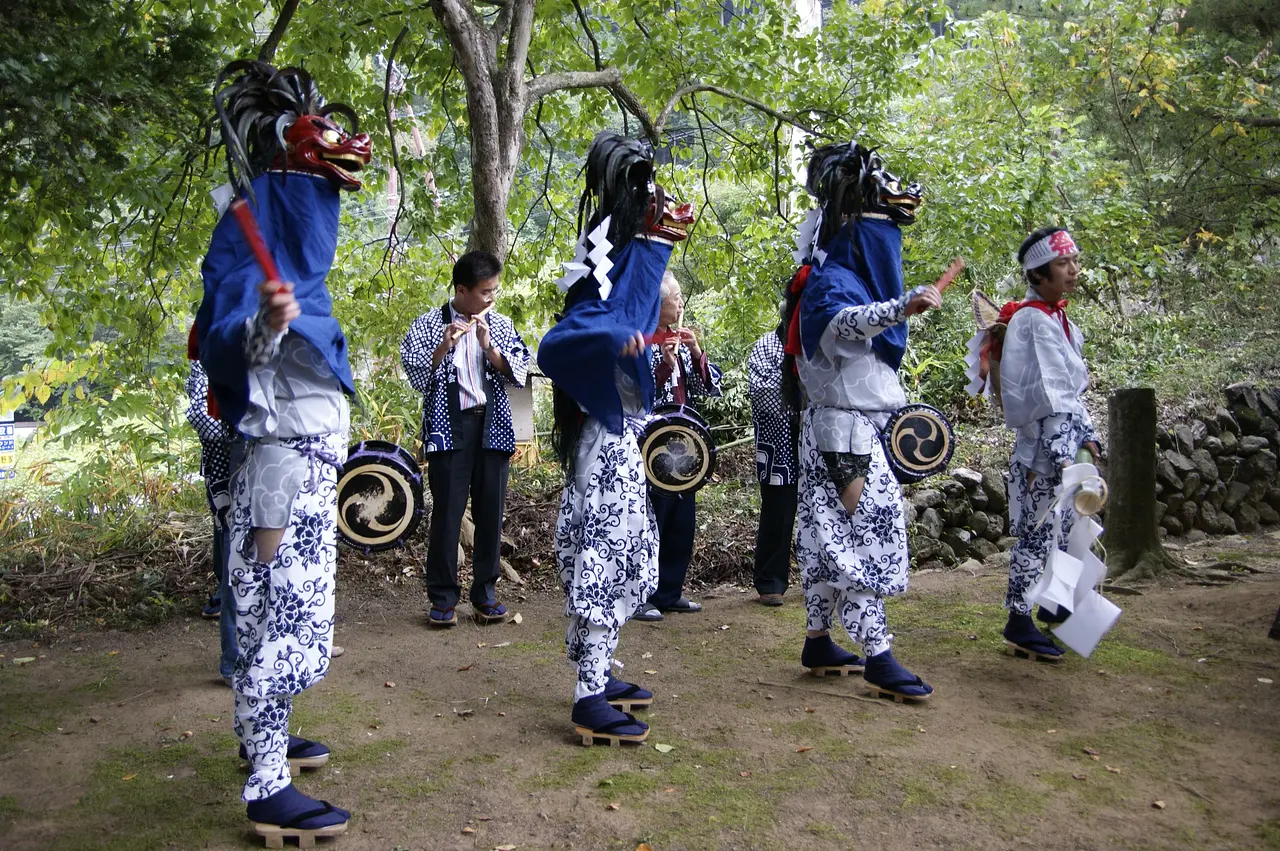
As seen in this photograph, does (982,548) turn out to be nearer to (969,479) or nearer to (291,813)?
(969,479)

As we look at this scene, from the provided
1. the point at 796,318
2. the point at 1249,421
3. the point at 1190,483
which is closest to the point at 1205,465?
the point at 1190,483

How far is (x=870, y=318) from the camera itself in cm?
359

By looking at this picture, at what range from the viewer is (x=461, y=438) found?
5.23m

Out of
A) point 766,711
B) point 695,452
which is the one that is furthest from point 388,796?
point 695,452

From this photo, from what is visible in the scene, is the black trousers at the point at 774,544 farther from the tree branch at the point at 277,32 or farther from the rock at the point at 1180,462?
the rock at the point at 1180,462

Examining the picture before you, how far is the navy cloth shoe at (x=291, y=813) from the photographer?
109 inches

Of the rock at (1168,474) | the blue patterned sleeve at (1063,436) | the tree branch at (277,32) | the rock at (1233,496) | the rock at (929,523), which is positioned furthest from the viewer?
the rock at (1233,496)

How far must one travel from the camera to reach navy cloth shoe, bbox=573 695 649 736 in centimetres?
349

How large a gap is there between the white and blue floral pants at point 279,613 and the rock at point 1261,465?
8.23 m

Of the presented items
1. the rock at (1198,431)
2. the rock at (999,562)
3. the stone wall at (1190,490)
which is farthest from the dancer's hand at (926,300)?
the rock at (1198,431)

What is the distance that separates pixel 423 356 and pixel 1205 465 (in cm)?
656

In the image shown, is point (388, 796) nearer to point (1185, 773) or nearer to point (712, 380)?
point (1185, 773)

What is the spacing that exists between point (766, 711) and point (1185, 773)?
141 centimetres

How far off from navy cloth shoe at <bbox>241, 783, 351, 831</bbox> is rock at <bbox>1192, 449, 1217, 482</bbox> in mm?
7704
